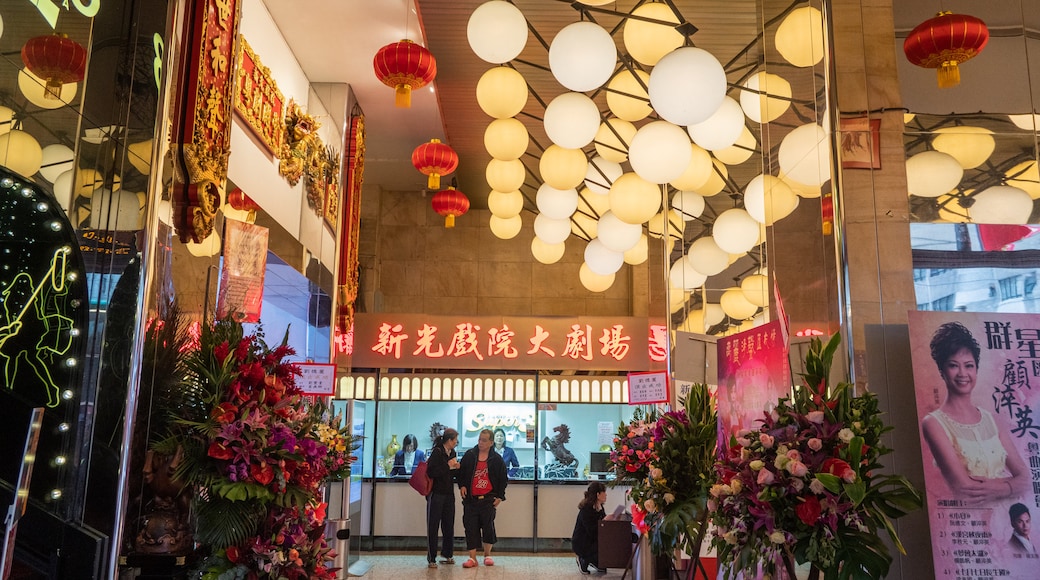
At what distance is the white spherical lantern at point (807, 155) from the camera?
3.19 m

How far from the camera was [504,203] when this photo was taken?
20.3ft

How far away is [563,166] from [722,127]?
1032 millimetres

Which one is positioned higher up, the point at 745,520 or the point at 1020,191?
the point at 1020,191

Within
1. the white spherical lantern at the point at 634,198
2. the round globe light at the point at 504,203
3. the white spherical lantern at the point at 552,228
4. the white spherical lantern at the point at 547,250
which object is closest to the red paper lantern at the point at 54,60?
the white spherical lantern at the point at 634,198

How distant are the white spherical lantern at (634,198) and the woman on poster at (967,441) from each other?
225 centimetres

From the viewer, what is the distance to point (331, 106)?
7680 millimetres

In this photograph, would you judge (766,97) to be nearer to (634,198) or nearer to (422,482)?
(634,198)

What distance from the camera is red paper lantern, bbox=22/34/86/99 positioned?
101 inches

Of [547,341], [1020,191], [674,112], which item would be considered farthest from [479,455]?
[1020,191]

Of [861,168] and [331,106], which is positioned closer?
[861,168]

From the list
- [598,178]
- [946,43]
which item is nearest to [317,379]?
[598,178]

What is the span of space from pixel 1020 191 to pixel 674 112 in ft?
4.71

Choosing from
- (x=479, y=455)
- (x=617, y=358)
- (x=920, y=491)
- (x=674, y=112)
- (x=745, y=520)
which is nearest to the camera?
(x=745, y=520)

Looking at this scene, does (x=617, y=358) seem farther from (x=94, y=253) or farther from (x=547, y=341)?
(x=94, y=253)
